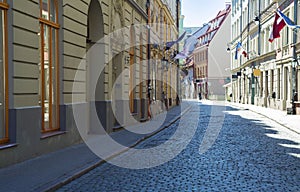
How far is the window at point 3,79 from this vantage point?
28.0 ft

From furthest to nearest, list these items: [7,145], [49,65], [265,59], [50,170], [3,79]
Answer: [265,59]
[49,65]
[3,79]
[7,145]
[50,170]

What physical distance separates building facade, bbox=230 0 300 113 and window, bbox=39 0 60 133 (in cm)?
1886

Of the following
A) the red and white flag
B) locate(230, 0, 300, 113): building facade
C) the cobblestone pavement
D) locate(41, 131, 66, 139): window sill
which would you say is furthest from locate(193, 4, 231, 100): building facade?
locate(41, 131, 66, 139): window sill

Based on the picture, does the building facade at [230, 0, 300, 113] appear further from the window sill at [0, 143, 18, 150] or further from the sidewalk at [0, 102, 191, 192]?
the window sill at [0, 143, 18, 150]

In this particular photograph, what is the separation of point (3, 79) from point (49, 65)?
8.20ft

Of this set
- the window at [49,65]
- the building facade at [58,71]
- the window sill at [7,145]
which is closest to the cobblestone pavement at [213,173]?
the window sill at [7,145]

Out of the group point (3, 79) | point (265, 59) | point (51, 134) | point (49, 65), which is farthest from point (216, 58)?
point (3, 79)

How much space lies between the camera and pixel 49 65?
36.2 ft

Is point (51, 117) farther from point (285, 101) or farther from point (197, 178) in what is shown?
point (285, 101)

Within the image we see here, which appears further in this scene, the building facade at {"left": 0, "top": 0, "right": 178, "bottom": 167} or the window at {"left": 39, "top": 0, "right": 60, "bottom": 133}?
the window at {"left": 39, "top": 0, "right": 60, "bottom": 133}

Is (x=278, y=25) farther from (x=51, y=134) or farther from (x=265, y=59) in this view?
(x=51, y=134)

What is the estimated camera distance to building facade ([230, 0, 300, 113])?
28.1m

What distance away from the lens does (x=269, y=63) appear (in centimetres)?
3625

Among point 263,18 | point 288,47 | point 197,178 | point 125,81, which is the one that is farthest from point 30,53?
point 263,18
